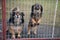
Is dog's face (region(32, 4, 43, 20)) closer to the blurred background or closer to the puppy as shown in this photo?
the blurred background

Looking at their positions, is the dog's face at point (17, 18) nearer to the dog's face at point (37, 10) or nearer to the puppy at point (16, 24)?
the puppy at point (16, 24)

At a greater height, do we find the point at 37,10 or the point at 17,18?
the point at 37,10

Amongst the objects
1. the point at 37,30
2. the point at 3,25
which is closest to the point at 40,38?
the point at 37,30

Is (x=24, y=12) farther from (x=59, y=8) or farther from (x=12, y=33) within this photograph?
(x=59, y=8)

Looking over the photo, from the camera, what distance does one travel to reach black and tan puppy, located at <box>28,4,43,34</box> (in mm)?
2521

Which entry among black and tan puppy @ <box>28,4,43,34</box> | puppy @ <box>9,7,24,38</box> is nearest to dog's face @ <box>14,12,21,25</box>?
puppy @ <box>9,7,24,38</box>

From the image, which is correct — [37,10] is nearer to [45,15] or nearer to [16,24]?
[45,15]

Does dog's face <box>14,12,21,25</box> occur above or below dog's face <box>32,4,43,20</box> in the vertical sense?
below

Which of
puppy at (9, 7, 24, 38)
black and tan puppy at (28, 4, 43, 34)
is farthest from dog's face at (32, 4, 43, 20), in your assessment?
puppy at (9, 7, 24, 38)

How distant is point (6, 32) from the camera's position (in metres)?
2.45

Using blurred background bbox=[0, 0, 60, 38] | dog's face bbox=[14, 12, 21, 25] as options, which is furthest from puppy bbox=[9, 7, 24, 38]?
blurred background bbox=[0, 0, 60, 38]

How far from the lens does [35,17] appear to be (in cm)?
259

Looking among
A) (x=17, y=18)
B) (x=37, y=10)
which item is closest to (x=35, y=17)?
(x=37, y=10)

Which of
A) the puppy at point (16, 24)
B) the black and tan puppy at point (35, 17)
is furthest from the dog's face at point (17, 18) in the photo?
the black and tan puppy at point (35, 17)
